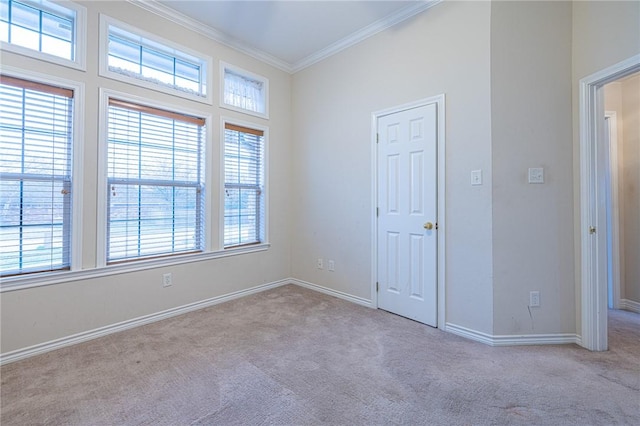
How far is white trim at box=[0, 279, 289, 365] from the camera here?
6.88 feet

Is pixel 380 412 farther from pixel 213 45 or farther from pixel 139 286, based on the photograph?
pixel 213 45

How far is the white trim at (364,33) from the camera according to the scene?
271cm

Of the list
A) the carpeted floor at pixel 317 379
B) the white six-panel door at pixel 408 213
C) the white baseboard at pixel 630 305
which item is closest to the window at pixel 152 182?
Answer: the carpeted floor at pixel 317 379

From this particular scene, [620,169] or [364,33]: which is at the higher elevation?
[364,33]

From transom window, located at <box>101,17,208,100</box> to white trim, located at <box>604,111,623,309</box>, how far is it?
4.45m

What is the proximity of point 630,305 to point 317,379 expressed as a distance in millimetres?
3523

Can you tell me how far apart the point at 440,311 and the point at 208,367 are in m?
1.97

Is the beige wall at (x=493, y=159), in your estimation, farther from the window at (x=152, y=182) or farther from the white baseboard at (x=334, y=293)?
the white baseboard at (x=334, y=293)

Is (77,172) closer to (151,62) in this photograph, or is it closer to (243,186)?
(151,62)

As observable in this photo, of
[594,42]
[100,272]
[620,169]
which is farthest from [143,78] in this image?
[620,169]

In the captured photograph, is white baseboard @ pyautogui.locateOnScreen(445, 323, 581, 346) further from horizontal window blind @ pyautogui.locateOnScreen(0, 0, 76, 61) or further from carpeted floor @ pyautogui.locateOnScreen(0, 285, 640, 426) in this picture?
horizontal window blind @ pyautogui.locateOnScreen(0, 0, 76, 61)

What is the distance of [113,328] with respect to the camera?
2.52 metres

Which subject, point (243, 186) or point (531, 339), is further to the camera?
point (243, 186)

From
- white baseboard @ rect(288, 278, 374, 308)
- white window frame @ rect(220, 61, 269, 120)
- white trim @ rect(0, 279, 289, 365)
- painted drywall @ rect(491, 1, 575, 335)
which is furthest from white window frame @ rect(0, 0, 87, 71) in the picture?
painted drywall @ rect(491, 1, 575, 335)
